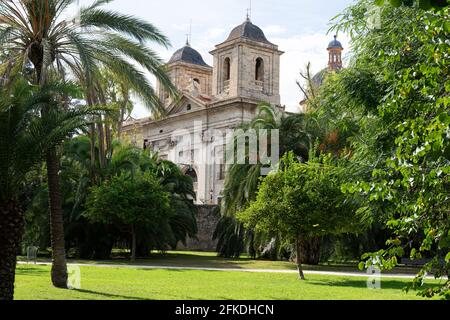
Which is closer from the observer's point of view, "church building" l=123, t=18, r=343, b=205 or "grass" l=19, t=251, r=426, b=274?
"grass" l=19, t=251, r=426, b=274

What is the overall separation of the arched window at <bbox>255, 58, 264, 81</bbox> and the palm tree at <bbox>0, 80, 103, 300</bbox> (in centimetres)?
4147

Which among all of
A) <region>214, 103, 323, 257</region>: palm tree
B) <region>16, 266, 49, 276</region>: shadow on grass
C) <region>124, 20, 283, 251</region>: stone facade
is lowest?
<region>16, 266, 49, 276</region>: shadow on grass

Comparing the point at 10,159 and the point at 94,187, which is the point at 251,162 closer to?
the point at 94,187

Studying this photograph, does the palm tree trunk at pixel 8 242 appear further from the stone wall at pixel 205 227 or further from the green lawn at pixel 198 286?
the stone wall at pixel 205 227

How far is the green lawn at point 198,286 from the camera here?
45.3ft

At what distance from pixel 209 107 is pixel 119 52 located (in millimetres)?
35861

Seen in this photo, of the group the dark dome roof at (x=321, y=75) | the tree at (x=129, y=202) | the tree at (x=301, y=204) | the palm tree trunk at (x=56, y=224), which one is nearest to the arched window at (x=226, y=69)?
the dark dome roof at (x=321, y=75)

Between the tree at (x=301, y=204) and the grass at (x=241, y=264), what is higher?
the tree at (x=301, y=204)

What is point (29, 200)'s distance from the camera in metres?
29.5

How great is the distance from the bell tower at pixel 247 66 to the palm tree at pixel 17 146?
38.8m

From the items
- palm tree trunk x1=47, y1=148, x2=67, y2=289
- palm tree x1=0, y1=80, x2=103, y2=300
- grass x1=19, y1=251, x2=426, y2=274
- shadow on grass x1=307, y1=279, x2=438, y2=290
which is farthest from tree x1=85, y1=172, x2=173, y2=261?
palm tree x1=0, y1=80, x2=103, y2=300

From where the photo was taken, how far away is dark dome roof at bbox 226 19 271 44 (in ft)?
174

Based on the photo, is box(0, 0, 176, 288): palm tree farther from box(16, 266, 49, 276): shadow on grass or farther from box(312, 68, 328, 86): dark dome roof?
box(312, 68, 328, 86): dark dome roof

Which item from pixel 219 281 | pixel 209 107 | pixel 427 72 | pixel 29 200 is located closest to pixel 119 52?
pixel 219 281
